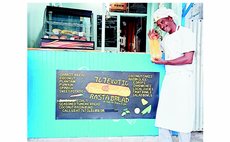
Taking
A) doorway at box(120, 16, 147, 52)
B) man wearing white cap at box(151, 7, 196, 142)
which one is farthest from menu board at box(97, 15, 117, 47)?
man wearing white cap at box(151, 7, 196, 142)

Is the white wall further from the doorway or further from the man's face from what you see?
the man's face

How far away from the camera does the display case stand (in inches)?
142

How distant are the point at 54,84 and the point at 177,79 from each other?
54.0 inches

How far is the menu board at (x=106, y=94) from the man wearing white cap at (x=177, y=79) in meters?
0.25

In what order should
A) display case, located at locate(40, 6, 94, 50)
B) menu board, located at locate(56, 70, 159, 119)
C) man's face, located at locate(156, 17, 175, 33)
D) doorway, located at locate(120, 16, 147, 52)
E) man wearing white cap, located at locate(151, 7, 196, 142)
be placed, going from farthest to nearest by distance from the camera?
doorway, located at locate(120, 16, 147, 52), display case, located at locate(40, 6, 94, 50), menu board, located at locate(56, 70, 159, 119), man's face, located at locate(156, 17, 175, 33), man wearing white cap, located at locate(151, 7, 196, 142)

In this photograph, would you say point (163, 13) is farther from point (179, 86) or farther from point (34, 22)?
point (34, 22)

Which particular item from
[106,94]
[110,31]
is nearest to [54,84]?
[106,94]

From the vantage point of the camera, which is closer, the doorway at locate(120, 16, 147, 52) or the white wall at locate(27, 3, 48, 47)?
the white wall at locate(27, 3, 48, 47)

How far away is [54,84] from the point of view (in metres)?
3.48

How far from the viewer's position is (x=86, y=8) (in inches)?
155
